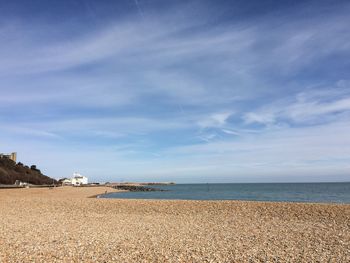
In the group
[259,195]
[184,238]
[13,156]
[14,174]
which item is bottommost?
[259,195]

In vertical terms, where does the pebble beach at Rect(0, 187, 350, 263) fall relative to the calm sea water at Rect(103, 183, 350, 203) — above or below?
above

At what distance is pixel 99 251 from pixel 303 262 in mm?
5838

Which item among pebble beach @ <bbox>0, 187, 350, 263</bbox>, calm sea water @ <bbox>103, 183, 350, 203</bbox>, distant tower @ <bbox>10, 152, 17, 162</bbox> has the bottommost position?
calm sea water @ <bbox>103, 183, 350, 203</bbox>

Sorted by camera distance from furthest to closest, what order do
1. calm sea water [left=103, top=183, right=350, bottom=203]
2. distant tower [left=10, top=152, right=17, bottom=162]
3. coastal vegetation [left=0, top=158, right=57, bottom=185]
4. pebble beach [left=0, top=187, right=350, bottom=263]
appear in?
distant tower [left=10, top=152, right=17, bottom=162] → coastal vegetation [left=0, top=158, right=57, bottom=185] → calm sea water [left=103, top=183, right=350, bottom=203] → pebble beach [left=0, top=187, right=350, bottom=263]

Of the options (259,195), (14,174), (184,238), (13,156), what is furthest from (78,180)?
(184,238)

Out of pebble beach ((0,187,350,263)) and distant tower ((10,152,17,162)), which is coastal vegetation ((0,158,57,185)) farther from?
pebble beach ((0,187,350,263))

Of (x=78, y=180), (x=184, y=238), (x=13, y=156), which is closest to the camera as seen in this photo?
(x=184, y=238)

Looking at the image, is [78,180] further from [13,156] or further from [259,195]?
[259,195]

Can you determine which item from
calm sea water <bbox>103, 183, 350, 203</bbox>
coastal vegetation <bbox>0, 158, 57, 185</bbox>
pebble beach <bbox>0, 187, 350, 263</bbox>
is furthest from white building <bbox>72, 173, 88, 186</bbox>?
pebble beach <bbox>0, 187, 350, 263</bbox>

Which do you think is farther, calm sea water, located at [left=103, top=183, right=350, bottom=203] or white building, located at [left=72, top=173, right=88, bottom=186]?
white building, located at [left=72, top=173, right=88, bottom=186]

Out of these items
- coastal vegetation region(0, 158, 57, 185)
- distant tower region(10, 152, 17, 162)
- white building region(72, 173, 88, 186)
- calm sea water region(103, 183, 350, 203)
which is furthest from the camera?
white building region(72, 173, 88, 186)

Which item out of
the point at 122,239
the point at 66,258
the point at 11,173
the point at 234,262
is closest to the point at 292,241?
the point at 234,262

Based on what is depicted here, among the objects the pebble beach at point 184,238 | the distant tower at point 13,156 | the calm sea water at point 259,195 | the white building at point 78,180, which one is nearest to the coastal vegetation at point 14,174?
the distant tower at point 13,156

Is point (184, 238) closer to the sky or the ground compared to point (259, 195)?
closer to the sky
